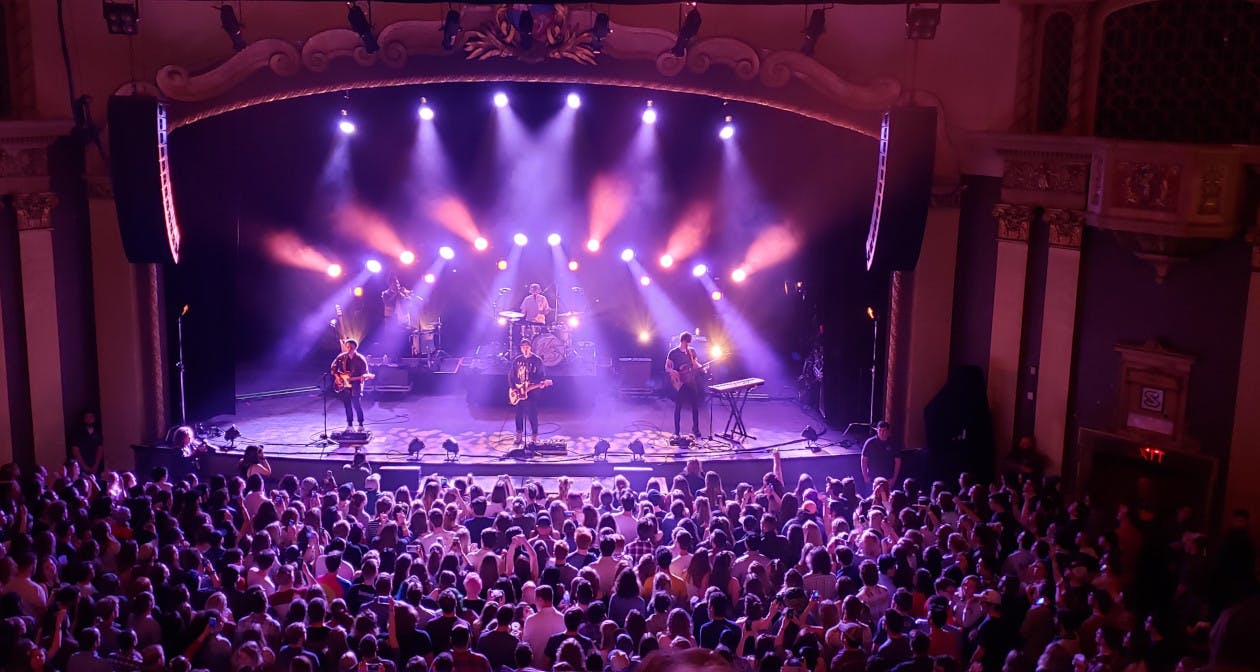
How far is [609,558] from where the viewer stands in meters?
8.47

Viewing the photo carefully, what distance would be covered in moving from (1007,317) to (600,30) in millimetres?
5804

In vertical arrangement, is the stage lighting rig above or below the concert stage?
above

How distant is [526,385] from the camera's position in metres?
14.8

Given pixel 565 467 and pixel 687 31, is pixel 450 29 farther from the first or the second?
pixel 565 467

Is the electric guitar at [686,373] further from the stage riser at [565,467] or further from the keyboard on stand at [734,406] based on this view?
the stage riser at [565,467]

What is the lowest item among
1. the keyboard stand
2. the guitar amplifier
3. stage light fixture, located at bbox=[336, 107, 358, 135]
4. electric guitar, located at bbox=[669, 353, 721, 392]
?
the guitar amplifier

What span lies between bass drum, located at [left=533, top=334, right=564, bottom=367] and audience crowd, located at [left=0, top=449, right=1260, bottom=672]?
21.2 feet

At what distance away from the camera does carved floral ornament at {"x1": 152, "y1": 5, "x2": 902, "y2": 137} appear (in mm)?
13641

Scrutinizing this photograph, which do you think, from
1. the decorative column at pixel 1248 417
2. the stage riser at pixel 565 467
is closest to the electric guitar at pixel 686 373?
the stage riser at pixel 565 467

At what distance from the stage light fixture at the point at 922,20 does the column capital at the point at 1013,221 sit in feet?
7.06

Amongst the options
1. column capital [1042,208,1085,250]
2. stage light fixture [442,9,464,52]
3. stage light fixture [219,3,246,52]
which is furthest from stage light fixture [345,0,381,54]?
column capital [1042,208,1085,250]

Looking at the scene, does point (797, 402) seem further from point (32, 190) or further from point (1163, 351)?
point (32, 190)

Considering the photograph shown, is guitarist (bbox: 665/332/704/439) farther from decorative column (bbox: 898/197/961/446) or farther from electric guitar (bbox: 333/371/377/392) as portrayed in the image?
electric guitar (bbox: 333/371/377/392)

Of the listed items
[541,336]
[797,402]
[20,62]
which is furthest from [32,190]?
[797,402]
